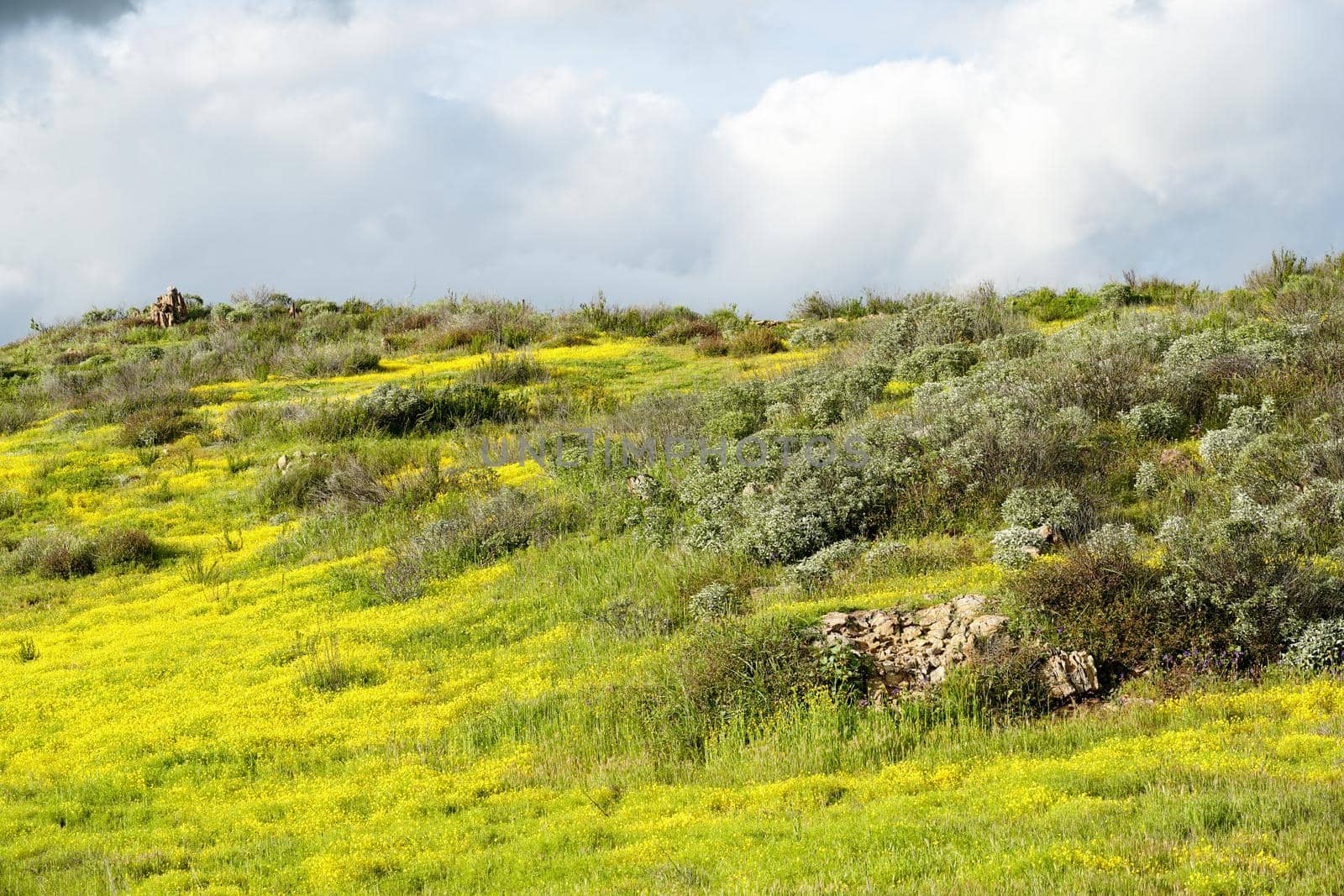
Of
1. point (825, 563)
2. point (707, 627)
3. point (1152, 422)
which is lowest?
point (707, 627)

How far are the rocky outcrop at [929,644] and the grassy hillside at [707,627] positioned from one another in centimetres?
20

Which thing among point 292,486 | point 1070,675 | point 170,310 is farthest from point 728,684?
point 170,310

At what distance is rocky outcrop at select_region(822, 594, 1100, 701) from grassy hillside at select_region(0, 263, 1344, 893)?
0.20 m

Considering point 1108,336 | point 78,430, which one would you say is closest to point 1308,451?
point 1108,336

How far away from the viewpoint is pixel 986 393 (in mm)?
17922

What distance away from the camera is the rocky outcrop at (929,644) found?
9.67m

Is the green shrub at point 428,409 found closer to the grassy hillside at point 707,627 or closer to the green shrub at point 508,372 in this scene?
the grassy hillside at point 707,627

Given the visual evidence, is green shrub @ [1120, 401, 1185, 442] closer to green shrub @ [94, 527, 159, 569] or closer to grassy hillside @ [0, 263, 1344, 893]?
grassy hillside @ [0, 263, 1344, 893]

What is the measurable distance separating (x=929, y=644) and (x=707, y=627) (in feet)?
7.93

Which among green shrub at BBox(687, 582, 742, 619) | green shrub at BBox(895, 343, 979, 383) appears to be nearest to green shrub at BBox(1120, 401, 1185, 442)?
green shrub at BBox(895, 343, 979, 383)

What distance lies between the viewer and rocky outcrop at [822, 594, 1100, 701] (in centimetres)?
967

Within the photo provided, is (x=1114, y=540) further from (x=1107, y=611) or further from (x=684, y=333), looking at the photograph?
(x=684, y=333)

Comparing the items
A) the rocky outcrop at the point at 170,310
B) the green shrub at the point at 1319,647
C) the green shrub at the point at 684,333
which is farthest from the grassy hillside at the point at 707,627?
the rocky outcrop at the point at 170,310

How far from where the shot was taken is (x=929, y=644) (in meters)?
10.1
